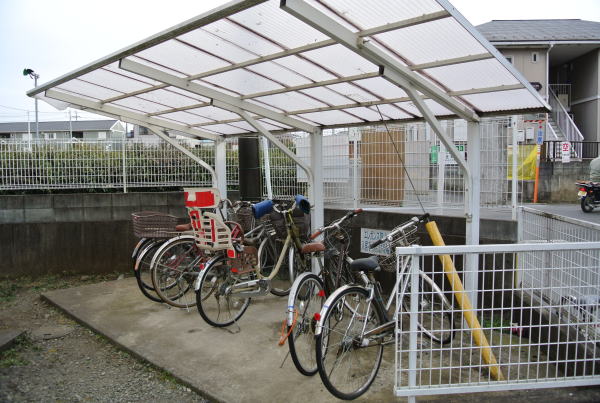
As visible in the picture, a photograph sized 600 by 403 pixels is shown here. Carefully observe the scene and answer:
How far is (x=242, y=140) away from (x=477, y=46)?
14.6 feet

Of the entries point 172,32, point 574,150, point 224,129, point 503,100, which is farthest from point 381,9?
point 574,150

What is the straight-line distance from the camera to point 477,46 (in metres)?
3.01

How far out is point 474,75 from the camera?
340 centimetres

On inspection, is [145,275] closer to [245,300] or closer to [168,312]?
[168,312]

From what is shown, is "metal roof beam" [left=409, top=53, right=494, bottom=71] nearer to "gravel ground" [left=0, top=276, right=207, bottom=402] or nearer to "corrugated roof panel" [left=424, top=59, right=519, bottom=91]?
"corrugated roof panel" [left=424, top=59, right=519, bottom=91]

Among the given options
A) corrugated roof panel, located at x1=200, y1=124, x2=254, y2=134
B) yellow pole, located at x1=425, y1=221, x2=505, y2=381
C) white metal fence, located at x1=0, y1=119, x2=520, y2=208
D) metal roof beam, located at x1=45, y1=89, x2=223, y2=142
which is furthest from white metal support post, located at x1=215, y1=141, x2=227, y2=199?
yellow pole, located at x1=425, y1=221, x2=505, y2=381

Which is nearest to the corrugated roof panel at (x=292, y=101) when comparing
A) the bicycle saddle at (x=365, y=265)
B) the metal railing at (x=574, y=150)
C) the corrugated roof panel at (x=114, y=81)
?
the corrugated roof panel at (x=114, y=81)

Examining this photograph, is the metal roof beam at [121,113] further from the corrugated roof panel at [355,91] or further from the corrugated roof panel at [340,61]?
the corrugated roof panel at [340,61]

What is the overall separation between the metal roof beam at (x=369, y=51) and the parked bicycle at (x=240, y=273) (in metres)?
1.53

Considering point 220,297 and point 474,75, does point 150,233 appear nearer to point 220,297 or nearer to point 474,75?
point 220,297

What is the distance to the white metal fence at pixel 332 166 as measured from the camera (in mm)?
5250

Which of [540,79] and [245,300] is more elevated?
[540,79]

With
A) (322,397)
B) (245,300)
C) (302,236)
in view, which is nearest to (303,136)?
(302,236)

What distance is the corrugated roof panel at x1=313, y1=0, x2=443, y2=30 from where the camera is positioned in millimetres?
2631
